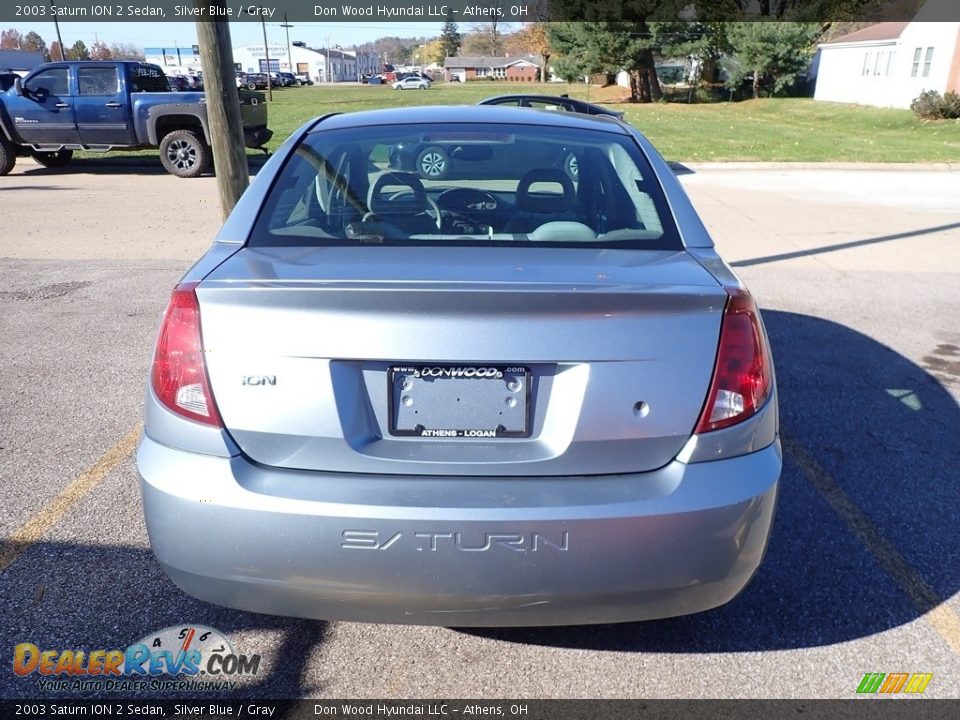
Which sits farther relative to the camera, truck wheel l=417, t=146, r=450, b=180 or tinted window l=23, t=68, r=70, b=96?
tinted window l=23, t=68, r=70, b=96

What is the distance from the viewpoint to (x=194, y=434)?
2090mm

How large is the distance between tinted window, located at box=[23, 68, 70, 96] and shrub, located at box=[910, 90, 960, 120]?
27.9 metres

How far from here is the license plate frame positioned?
2.01 m

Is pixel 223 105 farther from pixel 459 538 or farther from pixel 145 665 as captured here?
pixel 459 538

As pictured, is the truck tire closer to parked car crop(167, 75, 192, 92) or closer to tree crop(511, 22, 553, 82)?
parked car crop(167, 75, 192, 92)

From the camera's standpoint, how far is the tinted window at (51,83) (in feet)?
46.5

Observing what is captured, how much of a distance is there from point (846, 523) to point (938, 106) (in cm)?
3036

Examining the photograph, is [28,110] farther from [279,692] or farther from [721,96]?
[721,96]

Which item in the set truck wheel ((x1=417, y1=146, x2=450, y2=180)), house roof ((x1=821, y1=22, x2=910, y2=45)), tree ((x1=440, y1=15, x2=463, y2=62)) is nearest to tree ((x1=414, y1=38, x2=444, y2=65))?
tree ((x1=440, y1=15, x2=463, y2=62))

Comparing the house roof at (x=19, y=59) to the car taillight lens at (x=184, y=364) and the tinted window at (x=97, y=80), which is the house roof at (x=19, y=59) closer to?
the tinted window at (x=97, y=80)

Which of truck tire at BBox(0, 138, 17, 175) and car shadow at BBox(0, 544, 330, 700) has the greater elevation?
car shadow at BBox(0, 544, 330, 700)

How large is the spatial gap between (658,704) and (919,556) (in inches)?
55.6

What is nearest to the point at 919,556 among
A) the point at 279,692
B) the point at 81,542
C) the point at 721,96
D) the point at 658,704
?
the point at 658,704

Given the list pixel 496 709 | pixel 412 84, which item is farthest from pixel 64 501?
pixel 412 84
